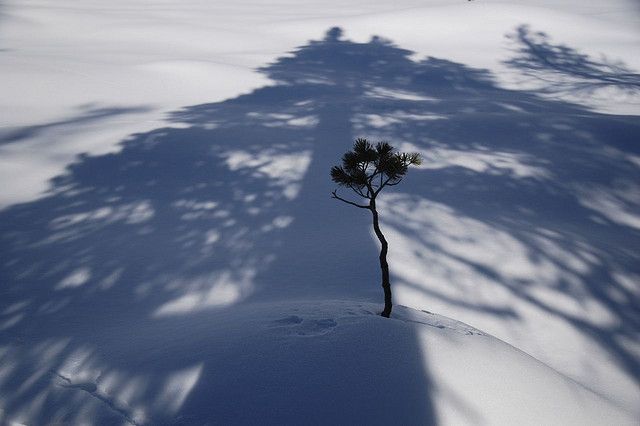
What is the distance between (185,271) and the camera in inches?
186

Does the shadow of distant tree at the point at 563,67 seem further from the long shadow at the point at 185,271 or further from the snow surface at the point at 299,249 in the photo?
the long shadow at the point at 185,271

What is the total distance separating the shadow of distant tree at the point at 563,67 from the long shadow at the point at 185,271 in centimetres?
798

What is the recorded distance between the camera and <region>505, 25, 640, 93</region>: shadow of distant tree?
13227 mm

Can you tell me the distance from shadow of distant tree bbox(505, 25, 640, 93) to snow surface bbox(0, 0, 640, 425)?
254mm

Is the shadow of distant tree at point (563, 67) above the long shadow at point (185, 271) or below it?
above

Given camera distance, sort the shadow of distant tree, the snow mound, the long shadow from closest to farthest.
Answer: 1. the snow mound
2. the long shadow
3. the shadow of distant tree

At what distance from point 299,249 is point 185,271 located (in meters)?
1.22

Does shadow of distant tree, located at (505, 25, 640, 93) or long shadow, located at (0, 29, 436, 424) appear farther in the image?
shadow of distant tree, located at (505, 25, 640, 93)

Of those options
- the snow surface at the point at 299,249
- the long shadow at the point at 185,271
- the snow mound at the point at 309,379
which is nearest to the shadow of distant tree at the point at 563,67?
the snow surface at the point at 299,249

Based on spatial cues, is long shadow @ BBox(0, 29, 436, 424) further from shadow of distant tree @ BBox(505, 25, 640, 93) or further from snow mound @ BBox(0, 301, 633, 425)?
shadow of distant tree @ BBox(505, 25, 640, 93)

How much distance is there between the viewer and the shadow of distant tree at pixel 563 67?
13.2 meters

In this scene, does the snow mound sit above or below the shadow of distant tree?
below

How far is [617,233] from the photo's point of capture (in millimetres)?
5746

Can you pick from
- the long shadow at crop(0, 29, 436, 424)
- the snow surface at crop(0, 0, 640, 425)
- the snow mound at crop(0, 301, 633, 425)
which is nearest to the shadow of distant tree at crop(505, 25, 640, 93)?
the snow surface at crop(0, 0, 640, 425)
